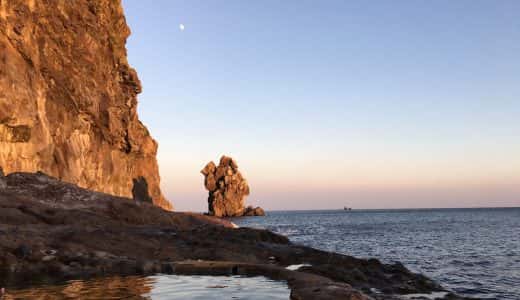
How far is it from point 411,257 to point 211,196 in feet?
468

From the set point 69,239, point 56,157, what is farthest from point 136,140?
point 69,239

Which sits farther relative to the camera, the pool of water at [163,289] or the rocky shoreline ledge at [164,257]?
the rocky shoreline ledge at [164,257]

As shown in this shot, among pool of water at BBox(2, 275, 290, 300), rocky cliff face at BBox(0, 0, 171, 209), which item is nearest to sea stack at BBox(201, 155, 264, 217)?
rocky cliff face at BBox(0, 0, 171, 209)

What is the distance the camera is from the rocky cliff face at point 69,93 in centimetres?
4527

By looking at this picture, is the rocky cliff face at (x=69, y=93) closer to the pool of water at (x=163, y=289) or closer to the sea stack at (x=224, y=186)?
the pool of water at (x=163, y=289)

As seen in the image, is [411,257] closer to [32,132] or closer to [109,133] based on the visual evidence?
[32,132]

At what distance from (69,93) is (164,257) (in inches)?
1965

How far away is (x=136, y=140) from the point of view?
8538 cm

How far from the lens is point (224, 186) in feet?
573

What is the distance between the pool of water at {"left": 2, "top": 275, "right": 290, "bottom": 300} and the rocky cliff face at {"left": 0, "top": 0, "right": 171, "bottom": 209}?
34.7 meters

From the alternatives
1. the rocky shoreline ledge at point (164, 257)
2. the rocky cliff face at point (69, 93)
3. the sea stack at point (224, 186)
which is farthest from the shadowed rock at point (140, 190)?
the rocky shoreline ledge at point (164, 257)

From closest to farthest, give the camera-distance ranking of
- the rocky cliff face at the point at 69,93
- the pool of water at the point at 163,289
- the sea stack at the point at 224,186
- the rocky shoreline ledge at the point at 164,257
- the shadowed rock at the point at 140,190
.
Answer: the pool of water at the point at 163,289 → the rocky shoreline ledge at the point at 164,257 → the rocky cliff face at the point at 69,93 → the shadowed rock at the point at 140,190 → the sea stack at the point at 224,186

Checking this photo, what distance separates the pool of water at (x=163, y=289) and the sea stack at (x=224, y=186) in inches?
6048

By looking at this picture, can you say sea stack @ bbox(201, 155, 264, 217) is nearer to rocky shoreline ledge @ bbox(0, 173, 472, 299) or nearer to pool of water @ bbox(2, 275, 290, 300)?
rocky shoreline ledge @ bbox(0, 173, 472, 299)
